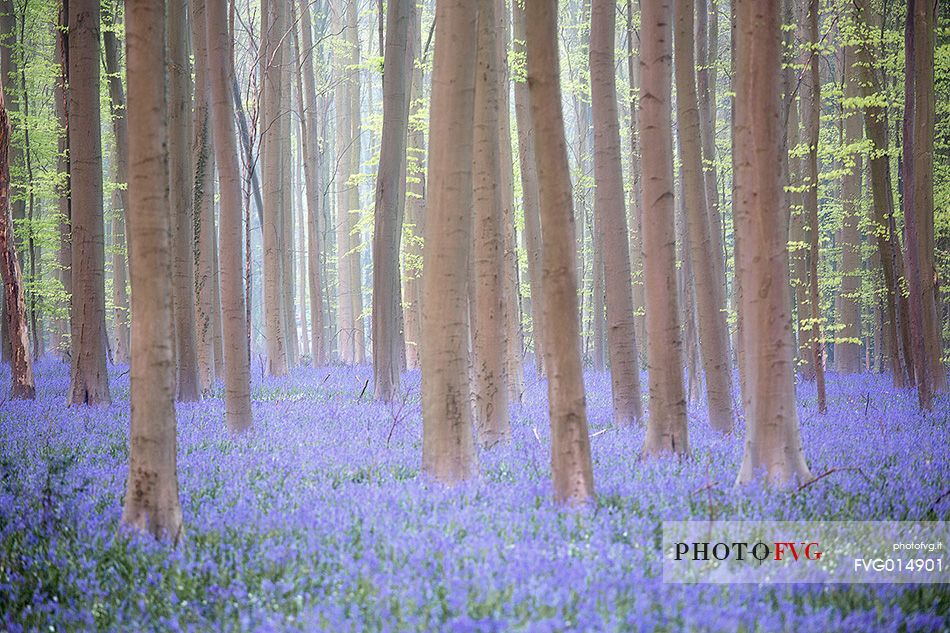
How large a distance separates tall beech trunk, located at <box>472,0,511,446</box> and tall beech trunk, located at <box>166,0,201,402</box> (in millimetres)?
6107

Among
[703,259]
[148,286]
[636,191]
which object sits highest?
[636,191]

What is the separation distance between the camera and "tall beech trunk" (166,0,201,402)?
13141mm

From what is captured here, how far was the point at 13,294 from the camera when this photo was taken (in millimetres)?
13750

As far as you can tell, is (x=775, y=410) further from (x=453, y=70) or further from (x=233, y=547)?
(x=233, y=547)

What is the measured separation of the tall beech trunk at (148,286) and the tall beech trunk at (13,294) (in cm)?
930

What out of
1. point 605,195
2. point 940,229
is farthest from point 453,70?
point 940,229

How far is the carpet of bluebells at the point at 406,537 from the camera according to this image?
4102mm

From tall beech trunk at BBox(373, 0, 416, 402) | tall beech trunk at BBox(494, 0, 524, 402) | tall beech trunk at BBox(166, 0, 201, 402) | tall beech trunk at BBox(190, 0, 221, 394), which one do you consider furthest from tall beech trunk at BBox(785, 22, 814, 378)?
tall beech trunk at BBox(166, 0, 201, 402)

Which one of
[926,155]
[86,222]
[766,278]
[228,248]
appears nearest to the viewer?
[766,278]

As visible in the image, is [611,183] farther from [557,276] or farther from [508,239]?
[557,276]

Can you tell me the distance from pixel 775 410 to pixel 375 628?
15.8ft

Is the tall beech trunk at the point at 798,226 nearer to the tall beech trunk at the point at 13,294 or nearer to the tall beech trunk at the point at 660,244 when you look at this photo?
the tall beech trunk at the point at 660,244

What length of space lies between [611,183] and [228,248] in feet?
16.8

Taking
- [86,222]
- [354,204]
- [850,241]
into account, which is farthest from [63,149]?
[850,241]
